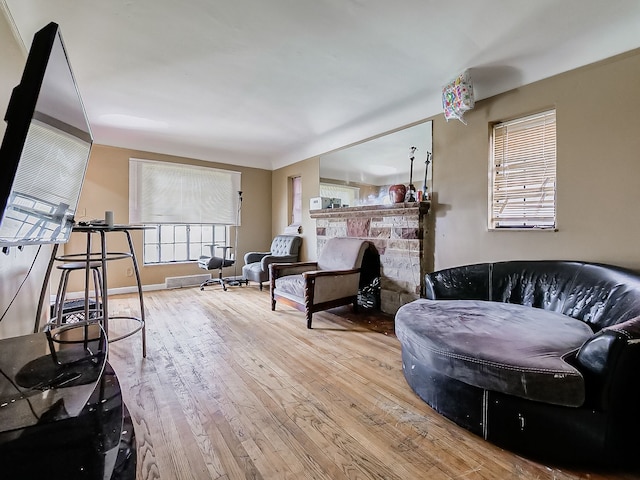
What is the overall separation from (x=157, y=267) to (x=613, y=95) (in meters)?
5.83

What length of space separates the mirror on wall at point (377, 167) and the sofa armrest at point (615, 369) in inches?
88.0

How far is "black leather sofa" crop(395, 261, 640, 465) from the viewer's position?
1.23 metres

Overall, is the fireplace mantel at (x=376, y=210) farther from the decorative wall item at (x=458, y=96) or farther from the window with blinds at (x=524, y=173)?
the decorative wall item at (x=458, y=96)

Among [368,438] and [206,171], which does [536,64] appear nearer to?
[368,438]

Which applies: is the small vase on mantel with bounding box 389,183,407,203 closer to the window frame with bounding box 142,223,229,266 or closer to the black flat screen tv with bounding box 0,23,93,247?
the black flat screen tv with bounding box 0,23,93,247

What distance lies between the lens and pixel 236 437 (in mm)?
1488

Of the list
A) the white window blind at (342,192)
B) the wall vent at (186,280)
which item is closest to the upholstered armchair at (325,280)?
the white window blind at (342,192)

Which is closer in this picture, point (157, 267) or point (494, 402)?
point (494, 402)

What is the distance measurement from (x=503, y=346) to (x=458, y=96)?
2150 mm

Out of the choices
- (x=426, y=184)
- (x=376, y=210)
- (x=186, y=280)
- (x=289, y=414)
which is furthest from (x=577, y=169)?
(x=186, y=280)

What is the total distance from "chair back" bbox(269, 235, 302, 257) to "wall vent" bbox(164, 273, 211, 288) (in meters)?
1.36

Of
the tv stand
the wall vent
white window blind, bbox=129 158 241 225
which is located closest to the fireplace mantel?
white window blind, bbox=129 158 241 225

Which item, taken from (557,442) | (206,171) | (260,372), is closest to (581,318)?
(557,442)

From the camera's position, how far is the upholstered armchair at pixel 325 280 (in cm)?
317
